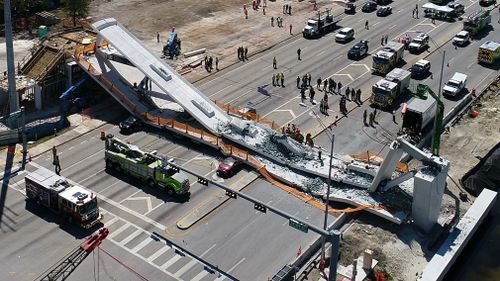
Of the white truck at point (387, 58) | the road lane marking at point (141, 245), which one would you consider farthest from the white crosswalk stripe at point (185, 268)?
the white truck at point (387, 58)

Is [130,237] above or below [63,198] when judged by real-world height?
below

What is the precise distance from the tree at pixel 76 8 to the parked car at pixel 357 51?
3592 centimetres

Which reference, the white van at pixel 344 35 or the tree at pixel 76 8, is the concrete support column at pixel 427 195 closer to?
the white van at pixel 344 35

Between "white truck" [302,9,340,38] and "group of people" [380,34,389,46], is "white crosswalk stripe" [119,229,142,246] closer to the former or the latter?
"white truck" [302,9,340,38]

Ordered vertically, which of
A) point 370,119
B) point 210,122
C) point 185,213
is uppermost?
point 210,122

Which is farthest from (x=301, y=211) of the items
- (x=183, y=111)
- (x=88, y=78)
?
(x=88, y=78)

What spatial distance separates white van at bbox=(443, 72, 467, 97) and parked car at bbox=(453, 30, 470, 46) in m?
15.4

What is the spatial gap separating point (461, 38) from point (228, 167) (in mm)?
47092

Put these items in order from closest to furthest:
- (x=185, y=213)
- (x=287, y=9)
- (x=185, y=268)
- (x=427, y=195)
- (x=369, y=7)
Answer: (x=185, y=268) < (x=427, y=195) < (x=185, y=213) < (x=287, y=9) < (x=369, y=7)

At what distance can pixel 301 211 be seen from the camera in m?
50.2

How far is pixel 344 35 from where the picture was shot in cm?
8694

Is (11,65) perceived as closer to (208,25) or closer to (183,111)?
(183,111)

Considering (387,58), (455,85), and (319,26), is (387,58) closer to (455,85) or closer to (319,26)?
(455,85)

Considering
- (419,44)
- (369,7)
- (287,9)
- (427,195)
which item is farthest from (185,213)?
(369,7)
